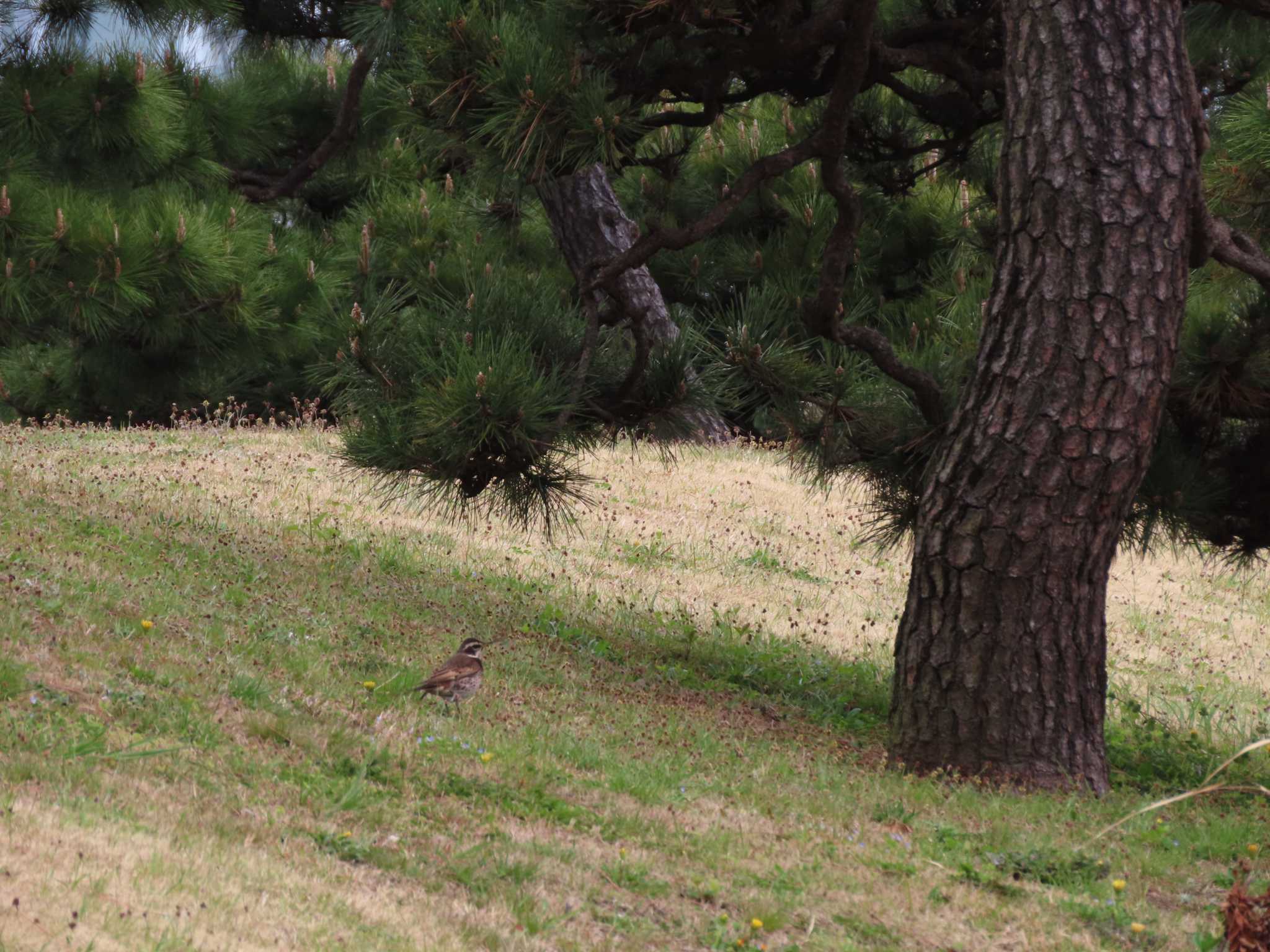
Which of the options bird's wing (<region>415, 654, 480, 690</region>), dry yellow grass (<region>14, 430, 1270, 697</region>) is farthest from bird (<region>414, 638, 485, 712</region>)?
dry yellow grass (<region>14, 430, 1270, 697</region>)

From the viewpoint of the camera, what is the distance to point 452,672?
20.0 ft

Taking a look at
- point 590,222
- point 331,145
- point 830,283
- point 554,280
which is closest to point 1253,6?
Result: point 830,283

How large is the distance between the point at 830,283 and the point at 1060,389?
1.56 meters

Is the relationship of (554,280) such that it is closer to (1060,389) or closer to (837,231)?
(837,231)

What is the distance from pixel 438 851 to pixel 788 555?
790cm

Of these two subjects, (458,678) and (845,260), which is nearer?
(458,678)

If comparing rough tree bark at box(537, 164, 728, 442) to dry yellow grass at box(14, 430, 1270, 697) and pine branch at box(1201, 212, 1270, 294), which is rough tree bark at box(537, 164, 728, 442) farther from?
pine branch at box(1201, 212, 1270, 294)

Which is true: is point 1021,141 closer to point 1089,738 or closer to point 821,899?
point 1089,738

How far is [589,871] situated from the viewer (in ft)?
14.1

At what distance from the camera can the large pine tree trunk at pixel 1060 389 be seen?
231 inches

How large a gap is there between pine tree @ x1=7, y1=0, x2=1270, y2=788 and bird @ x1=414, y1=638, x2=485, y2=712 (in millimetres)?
1045

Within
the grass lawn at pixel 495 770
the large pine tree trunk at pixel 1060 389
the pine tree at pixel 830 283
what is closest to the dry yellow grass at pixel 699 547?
the grass lawn at pixel 495 770

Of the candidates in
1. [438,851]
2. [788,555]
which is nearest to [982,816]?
[438,851]

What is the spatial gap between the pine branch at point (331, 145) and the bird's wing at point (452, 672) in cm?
625
